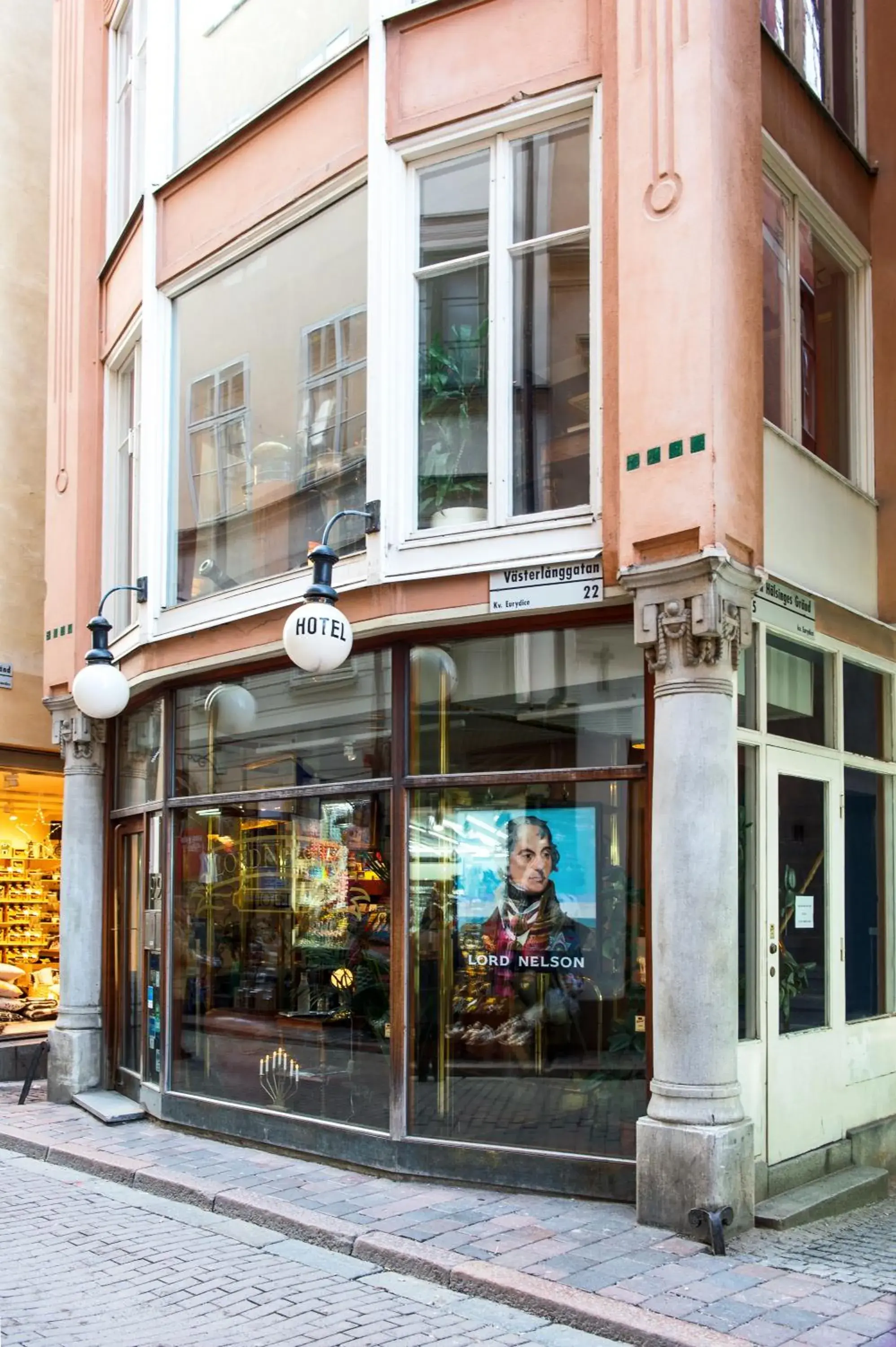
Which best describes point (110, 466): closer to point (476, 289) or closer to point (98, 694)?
point (98, 694)

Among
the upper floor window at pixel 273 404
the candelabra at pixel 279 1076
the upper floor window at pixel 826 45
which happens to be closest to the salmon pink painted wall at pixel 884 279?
the upper floor window at pixel 826 45

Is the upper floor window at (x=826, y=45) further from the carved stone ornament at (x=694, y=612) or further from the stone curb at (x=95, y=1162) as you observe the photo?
the stone curb at (x=95, y=1162)

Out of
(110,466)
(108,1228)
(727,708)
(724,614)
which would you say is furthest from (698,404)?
(110,466)

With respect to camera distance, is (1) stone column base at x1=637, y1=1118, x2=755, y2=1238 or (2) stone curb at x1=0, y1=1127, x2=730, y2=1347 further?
(1) stone column base at x1=637, y1=1118, x2=755, y2=1238

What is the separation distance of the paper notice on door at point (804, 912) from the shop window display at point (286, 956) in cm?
268

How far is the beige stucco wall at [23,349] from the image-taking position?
15.9 m

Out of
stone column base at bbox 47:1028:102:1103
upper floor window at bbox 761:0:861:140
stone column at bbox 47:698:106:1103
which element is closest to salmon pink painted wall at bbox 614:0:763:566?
upper floor window at bbox 761:0:861:140

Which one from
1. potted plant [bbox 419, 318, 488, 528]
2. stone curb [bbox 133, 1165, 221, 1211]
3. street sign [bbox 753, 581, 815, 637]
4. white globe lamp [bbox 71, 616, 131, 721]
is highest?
potted plant [bbox 419, 318, 488, 528]

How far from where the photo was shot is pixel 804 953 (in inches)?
352

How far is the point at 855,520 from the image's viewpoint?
1001cm

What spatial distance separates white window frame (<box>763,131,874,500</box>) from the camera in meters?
9.40

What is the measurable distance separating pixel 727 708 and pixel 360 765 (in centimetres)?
290

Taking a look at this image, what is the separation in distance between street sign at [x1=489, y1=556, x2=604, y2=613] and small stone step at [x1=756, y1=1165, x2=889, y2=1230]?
3.60 meters

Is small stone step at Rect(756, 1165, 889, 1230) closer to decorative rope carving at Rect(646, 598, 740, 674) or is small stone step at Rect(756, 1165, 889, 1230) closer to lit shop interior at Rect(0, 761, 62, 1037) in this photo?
decorative rope carving at Rect(646, 598, 740, 674)
